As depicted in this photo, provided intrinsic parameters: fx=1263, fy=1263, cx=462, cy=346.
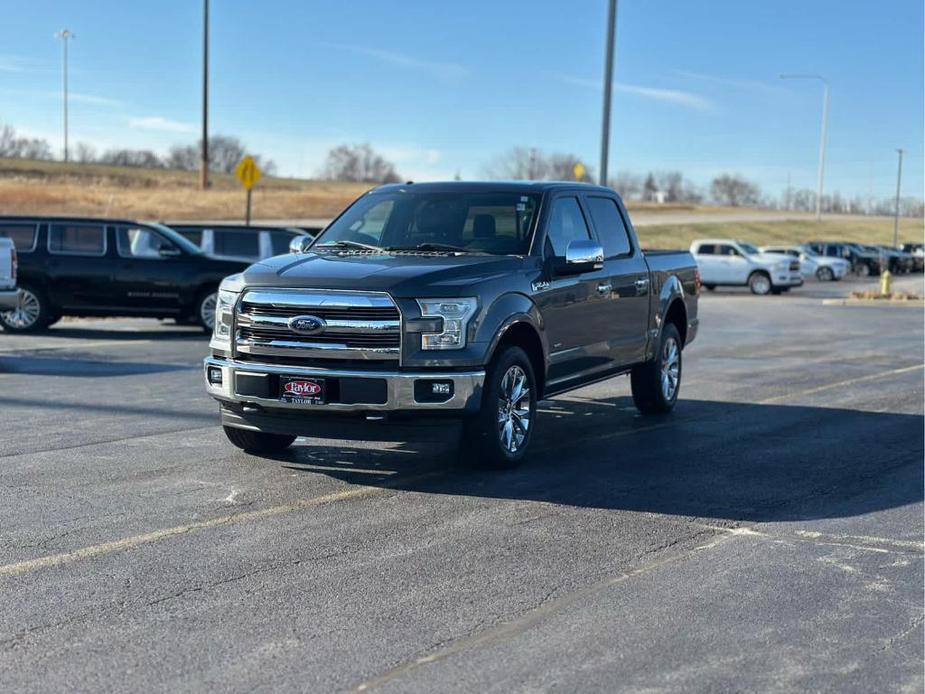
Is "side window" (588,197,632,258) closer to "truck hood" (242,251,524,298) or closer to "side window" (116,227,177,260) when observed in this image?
"truck hood" (242,251,524,298)

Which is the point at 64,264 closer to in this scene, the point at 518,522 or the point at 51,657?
the point at 518,522

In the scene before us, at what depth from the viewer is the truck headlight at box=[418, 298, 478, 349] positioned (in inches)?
311

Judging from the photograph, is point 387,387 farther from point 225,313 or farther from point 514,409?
point 225,313

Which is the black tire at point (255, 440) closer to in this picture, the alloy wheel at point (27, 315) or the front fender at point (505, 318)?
the front fender at point (505, 318)

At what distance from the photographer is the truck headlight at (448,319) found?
7.90m

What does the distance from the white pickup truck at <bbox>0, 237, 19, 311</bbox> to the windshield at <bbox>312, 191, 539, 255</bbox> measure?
7439 mm

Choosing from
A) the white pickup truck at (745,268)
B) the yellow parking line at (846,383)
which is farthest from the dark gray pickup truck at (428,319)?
the white pickup truck at (745,268)

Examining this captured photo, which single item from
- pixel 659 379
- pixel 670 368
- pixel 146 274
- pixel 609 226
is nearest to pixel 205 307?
pixel 146 274

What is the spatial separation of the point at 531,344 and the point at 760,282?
32452 millimetres

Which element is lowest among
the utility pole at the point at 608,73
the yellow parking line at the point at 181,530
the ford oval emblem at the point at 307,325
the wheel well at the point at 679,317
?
the yellow parking line at the point at 181,530

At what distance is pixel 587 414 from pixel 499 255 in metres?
2.91

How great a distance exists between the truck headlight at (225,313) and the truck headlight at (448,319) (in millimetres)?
1297

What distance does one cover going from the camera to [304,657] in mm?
4723

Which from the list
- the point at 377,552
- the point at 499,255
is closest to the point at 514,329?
the point at 499,255
